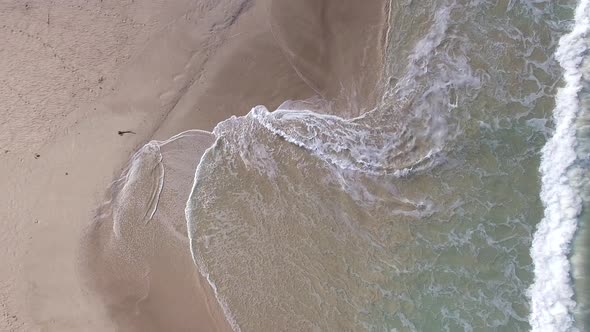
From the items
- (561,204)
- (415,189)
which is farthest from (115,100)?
(561,204)

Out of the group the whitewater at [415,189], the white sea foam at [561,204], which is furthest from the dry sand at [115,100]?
the white sea foam at [561,204]

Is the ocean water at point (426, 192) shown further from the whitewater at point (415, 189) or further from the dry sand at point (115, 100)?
the dry sand at point (115, 100)

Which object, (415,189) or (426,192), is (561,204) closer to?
(426,192)

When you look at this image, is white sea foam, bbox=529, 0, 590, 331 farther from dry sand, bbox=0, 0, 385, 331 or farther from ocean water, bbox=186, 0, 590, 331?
dry sand, bbox=0, 0, 385, 331

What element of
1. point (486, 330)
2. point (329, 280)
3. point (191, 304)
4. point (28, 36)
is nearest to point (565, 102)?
point (486, 330)

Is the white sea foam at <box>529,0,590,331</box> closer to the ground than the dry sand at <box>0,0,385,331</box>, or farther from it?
closer to the ground

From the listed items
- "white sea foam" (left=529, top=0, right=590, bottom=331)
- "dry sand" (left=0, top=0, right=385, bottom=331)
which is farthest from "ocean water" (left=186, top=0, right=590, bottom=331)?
"dry sand" (left=0, top=0, right=385, bottom=331)

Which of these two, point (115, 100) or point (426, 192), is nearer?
point (426, 192)
